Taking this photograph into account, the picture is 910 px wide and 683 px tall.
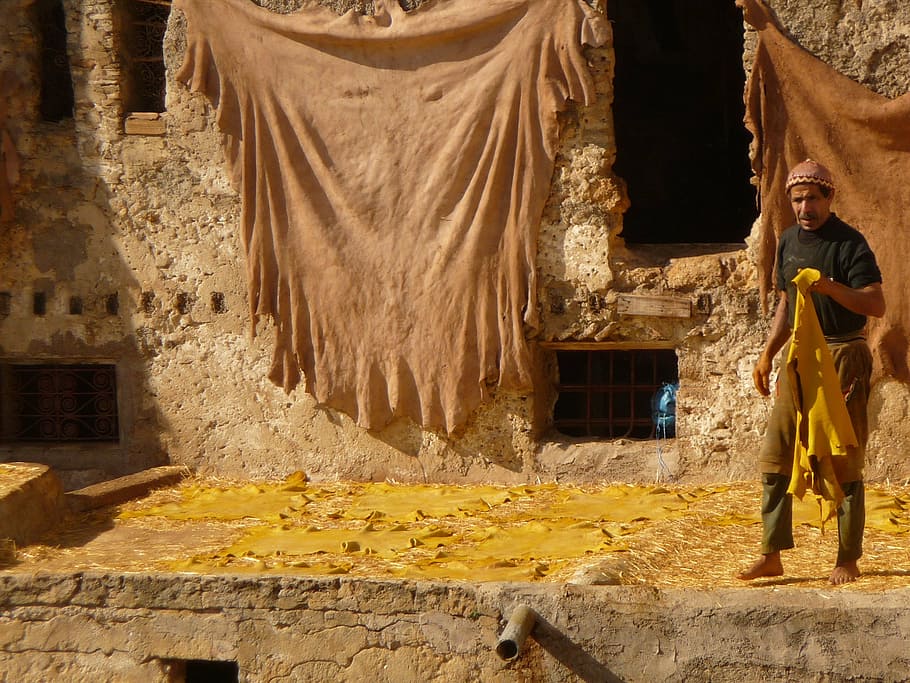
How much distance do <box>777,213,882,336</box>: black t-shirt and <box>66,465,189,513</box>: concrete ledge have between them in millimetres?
4457

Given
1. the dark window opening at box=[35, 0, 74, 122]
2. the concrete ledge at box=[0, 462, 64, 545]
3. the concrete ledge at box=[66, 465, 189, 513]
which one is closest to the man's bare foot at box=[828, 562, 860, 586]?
the concrete ledge at box=[0, 462, 64, 545]

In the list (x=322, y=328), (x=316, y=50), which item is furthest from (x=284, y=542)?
(x=316, y=50)

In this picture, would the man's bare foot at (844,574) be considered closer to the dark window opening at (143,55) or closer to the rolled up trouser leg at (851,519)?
the rolled up trouser leg at (851,519)

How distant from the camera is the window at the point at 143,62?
8.46 metres

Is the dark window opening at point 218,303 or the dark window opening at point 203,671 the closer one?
the dark window opening at point 203,671

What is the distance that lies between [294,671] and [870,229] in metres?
4.30

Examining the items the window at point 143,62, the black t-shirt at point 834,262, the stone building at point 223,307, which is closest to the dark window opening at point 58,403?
the stone building at point 223,307

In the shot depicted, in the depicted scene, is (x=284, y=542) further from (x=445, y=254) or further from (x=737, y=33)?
(x=737, y=33)

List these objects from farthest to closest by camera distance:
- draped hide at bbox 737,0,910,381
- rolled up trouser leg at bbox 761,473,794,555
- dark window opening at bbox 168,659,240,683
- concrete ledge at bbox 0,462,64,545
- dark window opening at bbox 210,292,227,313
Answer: dark window opening at bbox 210,292,227,313 < draped hide at bbox 737,0,910,381 < concrete ledge at bbox 0,462,64,545 < dark window opening at bbox 168,659,240,683 < rolled up trouser leg at bbox 761,473,794,555

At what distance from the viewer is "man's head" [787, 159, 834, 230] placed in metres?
5.02

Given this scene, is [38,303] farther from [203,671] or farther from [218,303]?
[203,671]

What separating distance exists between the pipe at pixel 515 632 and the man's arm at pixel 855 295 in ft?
5.68

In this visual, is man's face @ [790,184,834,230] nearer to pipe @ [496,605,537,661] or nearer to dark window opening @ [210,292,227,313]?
pipe @ [496,605,537,661]

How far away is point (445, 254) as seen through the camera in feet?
26.0
